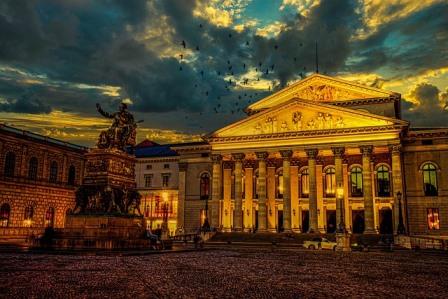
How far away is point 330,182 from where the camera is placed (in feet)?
161

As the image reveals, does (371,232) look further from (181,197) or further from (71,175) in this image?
(71,175)

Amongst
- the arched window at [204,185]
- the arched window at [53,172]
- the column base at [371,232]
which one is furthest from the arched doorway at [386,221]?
the arched window at [53,172]

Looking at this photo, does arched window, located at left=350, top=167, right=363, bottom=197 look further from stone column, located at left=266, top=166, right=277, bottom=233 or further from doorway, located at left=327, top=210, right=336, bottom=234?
stone column, located at left=266, top=166, right=277, bottom=233

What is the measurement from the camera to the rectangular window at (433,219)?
4381 centimetres

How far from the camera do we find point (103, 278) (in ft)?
37.7

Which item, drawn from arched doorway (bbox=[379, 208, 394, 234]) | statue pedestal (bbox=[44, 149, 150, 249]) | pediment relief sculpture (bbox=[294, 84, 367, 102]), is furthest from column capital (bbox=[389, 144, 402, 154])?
statue pedestal (bbox=[44, 149, 150, 249])

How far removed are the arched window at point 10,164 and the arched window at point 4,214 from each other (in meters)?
3.40

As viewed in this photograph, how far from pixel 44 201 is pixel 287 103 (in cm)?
3061

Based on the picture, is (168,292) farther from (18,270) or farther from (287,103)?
(287,103)

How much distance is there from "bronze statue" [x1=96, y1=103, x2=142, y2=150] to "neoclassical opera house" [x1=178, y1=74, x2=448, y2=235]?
84.8ft

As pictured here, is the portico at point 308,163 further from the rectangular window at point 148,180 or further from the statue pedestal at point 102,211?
the statue pedestal at point 102,211

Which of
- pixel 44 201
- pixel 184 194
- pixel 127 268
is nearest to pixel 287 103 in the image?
pixel 184 194

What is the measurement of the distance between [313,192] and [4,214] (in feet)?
107

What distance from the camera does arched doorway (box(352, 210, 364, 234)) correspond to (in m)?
47.4
